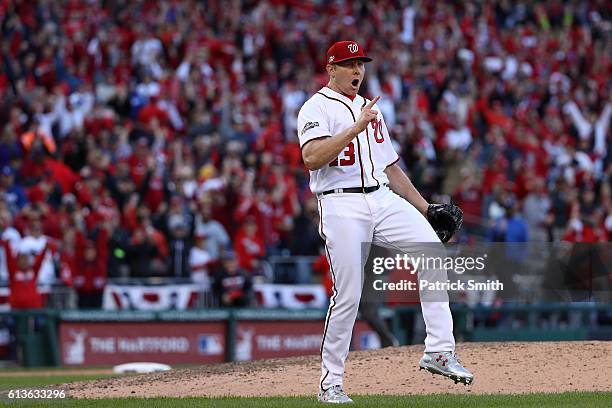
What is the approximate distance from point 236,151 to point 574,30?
38.1 ft

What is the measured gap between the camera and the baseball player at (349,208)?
8312mm

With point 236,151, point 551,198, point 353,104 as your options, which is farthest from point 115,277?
point 353,104

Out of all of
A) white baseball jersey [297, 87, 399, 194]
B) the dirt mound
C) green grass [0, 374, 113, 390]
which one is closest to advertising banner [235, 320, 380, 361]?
green grass [0, 374, 113, 390]

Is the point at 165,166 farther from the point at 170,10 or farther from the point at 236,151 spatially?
the point at 170,10

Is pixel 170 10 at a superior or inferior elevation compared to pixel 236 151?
superior

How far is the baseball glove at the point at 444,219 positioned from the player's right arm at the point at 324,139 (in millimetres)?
1052

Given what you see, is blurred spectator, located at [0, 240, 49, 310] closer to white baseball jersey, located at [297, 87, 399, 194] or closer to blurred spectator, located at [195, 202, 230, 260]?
blurred spectator, located at [195, 202, 230, 260]

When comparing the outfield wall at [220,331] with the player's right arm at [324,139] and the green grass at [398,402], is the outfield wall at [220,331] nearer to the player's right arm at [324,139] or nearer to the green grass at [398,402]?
the green grass at [398,402]

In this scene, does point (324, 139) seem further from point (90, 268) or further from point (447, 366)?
point (90, 268)

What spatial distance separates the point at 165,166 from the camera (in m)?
19.6

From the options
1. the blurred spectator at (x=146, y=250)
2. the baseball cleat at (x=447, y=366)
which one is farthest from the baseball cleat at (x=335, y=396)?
the blurred spectator at (x=146, y=250)

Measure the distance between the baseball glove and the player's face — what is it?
103 centimetres

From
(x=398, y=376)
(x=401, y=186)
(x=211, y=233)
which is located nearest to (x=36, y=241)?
(x=211, y=233)

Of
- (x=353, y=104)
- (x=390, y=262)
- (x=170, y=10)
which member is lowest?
(x=390, y=262)
